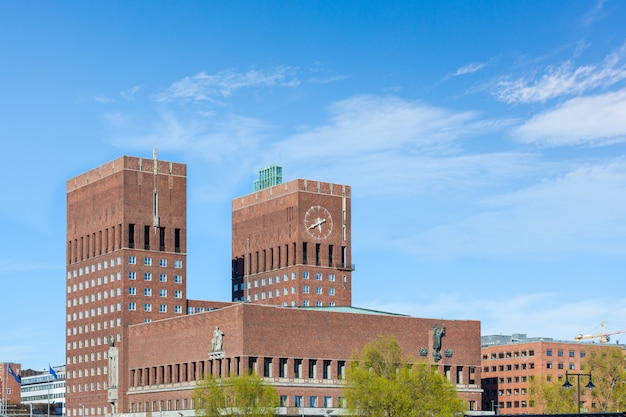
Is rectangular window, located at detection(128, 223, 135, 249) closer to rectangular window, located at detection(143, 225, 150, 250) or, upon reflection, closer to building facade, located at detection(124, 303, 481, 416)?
rectangular window, located at detection(143, 225, 150, 250)

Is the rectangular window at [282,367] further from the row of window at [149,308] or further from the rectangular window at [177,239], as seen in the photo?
the rectangular window at [177,239]

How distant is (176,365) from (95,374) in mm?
26801

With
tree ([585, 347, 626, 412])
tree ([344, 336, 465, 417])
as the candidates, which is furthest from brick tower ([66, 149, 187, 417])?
tree ([585, 347, 626, 412])

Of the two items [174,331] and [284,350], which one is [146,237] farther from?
[284,350]

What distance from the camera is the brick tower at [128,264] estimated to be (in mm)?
188000

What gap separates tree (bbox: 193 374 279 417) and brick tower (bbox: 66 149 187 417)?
1881 inches

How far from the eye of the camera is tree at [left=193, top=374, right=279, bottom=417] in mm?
138875

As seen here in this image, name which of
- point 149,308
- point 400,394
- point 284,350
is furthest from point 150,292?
point 400,394

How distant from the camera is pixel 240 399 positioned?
13888 cm

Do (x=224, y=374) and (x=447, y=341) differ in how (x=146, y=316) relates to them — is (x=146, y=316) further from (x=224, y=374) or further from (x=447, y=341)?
(x=447, y=341)

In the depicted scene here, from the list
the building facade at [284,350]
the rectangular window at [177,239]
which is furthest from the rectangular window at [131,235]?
the building facade at [284,350]

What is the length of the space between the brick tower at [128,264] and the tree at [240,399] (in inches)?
1881

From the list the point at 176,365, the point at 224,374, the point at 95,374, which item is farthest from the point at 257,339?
the point at 95,374

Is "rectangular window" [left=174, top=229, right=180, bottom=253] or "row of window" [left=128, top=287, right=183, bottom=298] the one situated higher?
"rectangular window" [left=174, top=229, right=180, bottom=253]
